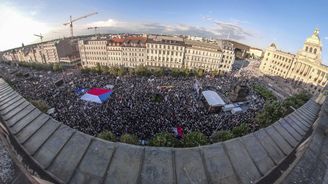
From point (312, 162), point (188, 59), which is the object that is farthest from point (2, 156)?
point (188, 59)

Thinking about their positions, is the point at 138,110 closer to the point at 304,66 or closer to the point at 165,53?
the point at 165,53

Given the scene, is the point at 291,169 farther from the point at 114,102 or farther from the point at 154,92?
the point at 154,92

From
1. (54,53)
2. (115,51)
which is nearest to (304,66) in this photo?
(115,51)

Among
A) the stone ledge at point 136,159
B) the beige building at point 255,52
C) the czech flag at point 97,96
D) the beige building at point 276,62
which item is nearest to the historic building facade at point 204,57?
the beige building at point 276,62

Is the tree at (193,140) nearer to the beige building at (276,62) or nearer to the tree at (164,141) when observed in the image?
the tree at (164,141)

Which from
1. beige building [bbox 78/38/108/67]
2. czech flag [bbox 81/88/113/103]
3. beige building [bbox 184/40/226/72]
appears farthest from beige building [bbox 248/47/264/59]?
czech flag [bbox 81/88/113/103]
